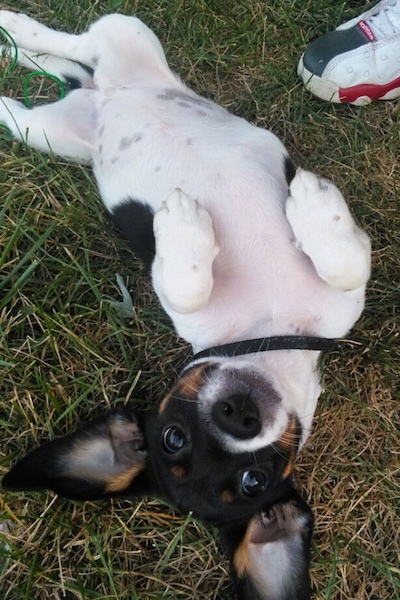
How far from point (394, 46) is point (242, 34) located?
902 mm

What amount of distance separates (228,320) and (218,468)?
24.7 inches

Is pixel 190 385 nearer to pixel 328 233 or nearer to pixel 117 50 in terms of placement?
pixel 328 233

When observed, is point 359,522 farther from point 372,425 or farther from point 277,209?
point 277,209

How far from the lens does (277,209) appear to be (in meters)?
2.59

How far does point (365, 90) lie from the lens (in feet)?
11.7

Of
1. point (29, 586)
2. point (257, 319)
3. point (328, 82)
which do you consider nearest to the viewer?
point (257, 319)

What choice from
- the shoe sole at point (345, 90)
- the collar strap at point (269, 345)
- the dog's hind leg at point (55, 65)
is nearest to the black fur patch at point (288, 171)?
the collar strap at point (269, 345)

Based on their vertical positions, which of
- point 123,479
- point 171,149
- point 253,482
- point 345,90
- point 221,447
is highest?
point 345,90

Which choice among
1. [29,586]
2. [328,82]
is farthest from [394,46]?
[29,586]

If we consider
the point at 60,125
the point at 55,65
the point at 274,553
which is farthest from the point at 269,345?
the point at 55,65

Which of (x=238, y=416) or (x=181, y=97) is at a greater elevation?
(x=181, y=97)

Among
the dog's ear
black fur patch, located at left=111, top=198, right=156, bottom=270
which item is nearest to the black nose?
the dog's ear

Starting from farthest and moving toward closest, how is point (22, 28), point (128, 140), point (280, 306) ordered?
point (22, 28)
point (128, 140)
point (280, 306)

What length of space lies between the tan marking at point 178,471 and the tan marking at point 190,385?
0.26 meters
